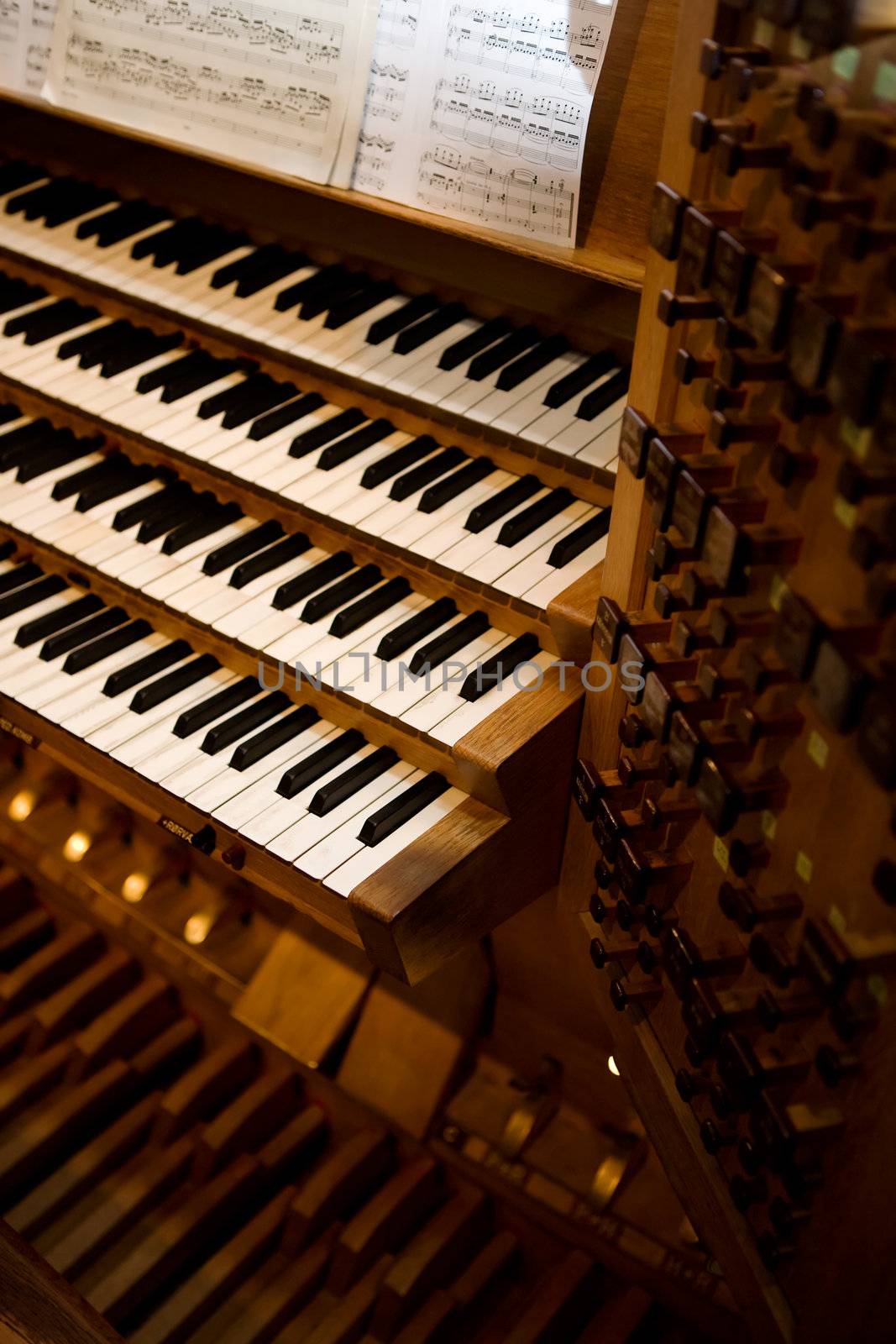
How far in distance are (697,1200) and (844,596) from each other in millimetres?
953

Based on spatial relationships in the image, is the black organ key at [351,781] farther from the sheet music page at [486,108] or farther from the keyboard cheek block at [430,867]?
the sheet music page at [486,108]

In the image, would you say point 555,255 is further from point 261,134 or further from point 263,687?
point 263,687

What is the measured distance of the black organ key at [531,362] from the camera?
6.87ft

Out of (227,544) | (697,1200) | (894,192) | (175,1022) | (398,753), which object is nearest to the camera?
(894,192)

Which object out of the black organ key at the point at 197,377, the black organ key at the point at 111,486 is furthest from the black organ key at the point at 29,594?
the black organ key at the point at 197,377

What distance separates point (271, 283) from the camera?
7.92 feet

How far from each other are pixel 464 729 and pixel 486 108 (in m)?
0.92

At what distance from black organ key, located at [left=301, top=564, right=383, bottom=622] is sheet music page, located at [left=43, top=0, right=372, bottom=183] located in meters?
0.64

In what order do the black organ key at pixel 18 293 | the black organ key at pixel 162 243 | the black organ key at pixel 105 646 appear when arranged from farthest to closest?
the black organ key at pixel 18 293 → the black organ key at pixel 162 243 → the black organ key at pixel 105 646

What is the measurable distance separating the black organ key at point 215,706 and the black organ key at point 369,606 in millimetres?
161

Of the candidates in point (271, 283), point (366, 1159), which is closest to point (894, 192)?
point (271, 283)

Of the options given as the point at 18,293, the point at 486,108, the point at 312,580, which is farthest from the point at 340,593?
the point at 18,293

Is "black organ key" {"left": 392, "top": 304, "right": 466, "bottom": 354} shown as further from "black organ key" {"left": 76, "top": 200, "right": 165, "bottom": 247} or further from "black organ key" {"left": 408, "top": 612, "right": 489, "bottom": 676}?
"black organ key" {"left": 76, "top": 200, "right": 165, "bottom": 247}

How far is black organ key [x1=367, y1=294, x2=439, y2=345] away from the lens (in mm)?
2227
